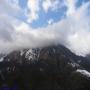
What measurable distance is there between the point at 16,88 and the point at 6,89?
183 cm

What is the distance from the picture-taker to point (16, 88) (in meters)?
34.9

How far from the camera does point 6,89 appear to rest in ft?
110
